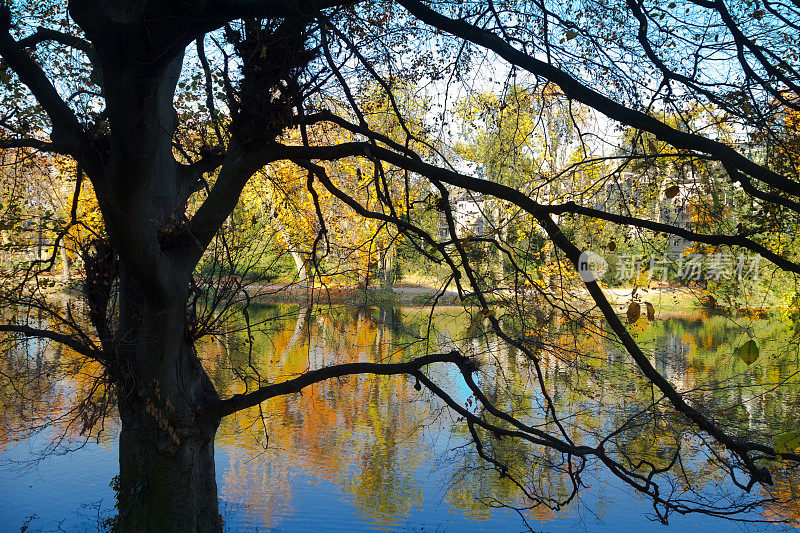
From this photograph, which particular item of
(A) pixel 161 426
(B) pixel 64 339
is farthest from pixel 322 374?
(B) pixel 64 339

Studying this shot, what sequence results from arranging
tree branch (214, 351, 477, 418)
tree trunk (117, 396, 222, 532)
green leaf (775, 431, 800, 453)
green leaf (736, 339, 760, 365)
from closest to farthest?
1. green leaf (775, 431, 800, 453)
2. green leaf (736, 339, 760, 365)
3. tree trunk (117, 396, 222, 532)
4. tree branch (214, 351, 477, 418)

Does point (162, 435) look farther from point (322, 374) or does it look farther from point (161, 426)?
point (322, 374)

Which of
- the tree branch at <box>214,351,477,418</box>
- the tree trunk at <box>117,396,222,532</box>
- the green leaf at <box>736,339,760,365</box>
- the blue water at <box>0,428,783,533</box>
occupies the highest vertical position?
the green leaf at <box>736,339,760,365</box>

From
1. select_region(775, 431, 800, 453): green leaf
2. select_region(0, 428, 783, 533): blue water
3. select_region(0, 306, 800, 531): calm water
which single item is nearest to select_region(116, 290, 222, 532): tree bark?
select_region(0, 306, 800, 531): calm water

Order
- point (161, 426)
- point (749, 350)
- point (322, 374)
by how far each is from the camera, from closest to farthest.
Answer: point (749, 350) → point (161, 426) → point (322, 374)

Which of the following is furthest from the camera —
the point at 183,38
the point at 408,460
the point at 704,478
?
the point at 408,460

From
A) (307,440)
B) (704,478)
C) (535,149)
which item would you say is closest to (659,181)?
(535,149)

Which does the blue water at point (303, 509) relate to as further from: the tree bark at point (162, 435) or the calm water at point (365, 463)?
the tree bark at point (162, 435)

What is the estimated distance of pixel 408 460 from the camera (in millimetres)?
8508

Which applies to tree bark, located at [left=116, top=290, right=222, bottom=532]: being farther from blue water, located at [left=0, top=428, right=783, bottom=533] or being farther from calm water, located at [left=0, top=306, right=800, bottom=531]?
blue water, located at [left=0, top=428, right=783, bottom=533]

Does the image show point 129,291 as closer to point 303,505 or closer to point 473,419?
point 473,419

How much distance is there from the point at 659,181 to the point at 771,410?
262 inches


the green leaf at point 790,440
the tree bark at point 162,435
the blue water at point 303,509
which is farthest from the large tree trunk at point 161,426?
the green leaf at point 790,440

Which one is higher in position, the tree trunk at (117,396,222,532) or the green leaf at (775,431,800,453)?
the green leaf at (775,431,800,453)
